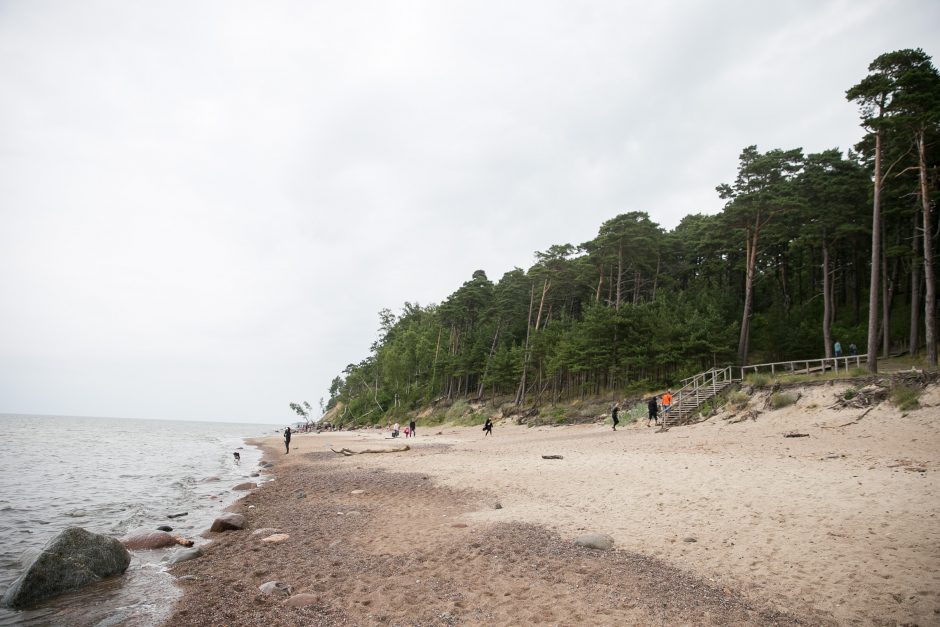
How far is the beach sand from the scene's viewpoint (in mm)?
5484

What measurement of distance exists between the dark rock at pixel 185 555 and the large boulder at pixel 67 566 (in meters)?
0.81

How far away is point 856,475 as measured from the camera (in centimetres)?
1076

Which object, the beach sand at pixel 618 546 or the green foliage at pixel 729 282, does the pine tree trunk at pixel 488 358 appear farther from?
the beach sand at pixel 618 546

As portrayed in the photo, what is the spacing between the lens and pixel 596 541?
7.71 metres

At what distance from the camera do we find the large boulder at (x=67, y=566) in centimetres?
720

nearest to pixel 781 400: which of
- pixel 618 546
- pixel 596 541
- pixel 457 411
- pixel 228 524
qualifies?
pixel 618 546

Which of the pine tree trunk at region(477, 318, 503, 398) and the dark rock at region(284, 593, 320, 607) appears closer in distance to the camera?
the dark rock at region(284, 593, 320, 607)

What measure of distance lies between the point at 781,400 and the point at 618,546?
19.9m

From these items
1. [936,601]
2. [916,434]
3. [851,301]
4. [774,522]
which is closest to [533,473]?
[774,522]

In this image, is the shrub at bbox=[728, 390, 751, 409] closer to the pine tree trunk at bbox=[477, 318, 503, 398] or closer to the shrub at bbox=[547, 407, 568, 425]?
the shrub at bbox=[547, 407, 568, 425]

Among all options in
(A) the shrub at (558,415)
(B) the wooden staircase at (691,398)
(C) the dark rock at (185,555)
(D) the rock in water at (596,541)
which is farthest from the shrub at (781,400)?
(C) the dark rock at (185,555)

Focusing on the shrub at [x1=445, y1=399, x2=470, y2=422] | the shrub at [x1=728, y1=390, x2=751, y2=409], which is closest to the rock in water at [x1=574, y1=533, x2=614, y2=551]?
the shrub at [x1=728, y1=390, x2=751, y2=409]

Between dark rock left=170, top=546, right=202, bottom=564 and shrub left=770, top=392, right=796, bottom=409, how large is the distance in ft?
83.5

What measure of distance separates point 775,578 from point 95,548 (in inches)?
468
